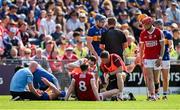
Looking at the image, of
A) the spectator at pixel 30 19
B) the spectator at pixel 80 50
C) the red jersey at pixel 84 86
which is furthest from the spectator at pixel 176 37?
the red jersey at pixel 84 86

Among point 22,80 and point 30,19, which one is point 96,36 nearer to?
point 22,80

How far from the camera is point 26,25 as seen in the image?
100 feet

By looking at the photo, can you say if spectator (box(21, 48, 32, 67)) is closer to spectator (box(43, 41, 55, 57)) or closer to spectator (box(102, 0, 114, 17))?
spectator (box(43, 41, 55, 57))

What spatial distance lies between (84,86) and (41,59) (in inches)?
225

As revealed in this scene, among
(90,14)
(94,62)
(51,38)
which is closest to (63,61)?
(51,38)

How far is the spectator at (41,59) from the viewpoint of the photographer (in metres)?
27.6

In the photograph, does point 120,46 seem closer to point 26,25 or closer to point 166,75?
point 166,75

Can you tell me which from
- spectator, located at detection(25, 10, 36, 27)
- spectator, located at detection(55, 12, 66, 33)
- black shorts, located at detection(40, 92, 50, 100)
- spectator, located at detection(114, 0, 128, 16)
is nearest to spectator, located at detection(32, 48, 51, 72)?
spectator, located at detection(25, 10, 36, 27)

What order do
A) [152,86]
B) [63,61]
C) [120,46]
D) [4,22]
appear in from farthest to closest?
[4,22]
[63,61]
[120,46]
[152,86]

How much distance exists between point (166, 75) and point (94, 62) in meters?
2.26

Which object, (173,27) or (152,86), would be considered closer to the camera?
(152,86)

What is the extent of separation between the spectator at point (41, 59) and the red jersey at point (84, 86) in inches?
210

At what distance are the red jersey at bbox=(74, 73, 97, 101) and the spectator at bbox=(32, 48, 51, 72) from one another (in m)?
5.34

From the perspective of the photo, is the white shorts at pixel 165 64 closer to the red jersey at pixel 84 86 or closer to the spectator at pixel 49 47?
the red jersey at pixel 84 86
